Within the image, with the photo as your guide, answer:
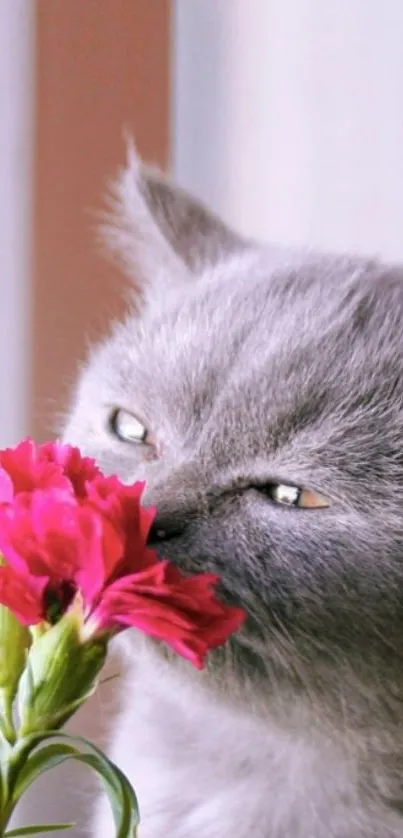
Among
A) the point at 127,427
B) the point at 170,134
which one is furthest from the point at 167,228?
the point at 170,134

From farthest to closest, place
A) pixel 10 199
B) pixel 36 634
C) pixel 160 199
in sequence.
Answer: pixel 10 199, pixel 160 199, pixel 36 634

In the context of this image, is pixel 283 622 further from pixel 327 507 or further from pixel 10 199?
pixel 10 199

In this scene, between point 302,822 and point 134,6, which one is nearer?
point 302,822

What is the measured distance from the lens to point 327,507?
58cm

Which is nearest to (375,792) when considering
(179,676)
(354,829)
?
(354,829)

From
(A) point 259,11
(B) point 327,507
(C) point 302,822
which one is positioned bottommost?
(C) point 302,822

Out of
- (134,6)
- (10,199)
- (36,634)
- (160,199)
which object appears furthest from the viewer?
(134,6)

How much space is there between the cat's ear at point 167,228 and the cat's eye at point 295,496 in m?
0.31

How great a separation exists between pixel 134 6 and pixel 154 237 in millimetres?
434

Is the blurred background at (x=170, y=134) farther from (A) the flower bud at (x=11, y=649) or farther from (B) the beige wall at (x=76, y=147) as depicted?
(A) the flower bud at (x=11, y=649)

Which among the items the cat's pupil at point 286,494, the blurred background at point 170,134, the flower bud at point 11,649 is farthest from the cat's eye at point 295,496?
the blurred background at point 170,134

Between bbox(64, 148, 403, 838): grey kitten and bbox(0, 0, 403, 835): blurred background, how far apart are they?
32cm

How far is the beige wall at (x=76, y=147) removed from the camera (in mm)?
1053

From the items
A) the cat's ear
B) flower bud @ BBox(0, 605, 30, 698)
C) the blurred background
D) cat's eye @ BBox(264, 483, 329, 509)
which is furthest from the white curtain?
flower bud @ BBox(0, 605, 30, 698)
